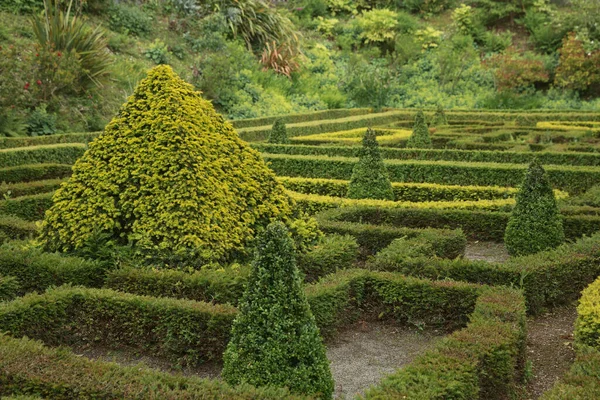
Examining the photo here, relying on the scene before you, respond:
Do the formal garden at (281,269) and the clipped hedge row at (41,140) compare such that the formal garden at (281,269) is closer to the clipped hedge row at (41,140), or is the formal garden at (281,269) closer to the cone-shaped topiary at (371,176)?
Answer: the cone-shaped topiary at (371,176)

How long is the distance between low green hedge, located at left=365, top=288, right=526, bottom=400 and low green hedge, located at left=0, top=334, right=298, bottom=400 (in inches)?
32.7

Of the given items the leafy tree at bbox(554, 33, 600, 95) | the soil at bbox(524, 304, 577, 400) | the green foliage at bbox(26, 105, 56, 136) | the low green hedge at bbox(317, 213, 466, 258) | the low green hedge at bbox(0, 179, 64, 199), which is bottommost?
the green foliage at bbox(26, 105, 56, 136)

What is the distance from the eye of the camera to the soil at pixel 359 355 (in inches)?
220

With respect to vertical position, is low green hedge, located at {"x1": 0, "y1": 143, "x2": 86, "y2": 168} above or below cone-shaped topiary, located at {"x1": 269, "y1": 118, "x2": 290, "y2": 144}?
below

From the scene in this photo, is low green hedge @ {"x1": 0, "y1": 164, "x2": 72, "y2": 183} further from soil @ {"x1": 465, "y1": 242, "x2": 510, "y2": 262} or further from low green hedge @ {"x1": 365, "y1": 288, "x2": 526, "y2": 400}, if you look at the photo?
low green hedge @ {"x1": 365, "y1": 288, "x2": 526, "y2": 400}

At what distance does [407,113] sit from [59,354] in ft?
70.8

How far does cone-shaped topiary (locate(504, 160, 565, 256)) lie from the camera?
8727 millimetres

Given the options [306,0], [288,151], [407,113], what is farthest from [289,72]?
[288,151]

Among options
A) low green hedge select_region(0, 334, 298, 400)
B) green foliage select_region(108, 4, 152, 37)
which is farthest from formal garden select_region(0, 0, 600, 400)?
green foliage select_region(108, 4, 152, 37)

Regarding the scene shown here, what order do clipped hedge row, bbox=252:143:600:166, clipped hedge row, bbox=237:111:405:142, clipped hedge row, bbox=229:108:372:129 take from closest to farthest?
1. clipped hedge row, bbox=252:143:600:166
2. clipped hedge row, bbox=237:111:405:142
3. clipped hedge row, bbox=229:108:372:129

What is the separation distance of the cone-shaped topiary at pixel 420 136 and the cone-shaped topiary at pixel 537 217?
25.6 ft

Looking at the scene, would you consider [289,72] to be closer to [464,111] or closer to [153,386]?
[464,111]

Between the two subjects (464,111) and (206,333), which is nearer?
(206,333)

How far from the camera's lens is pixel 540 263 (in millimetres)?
7332
